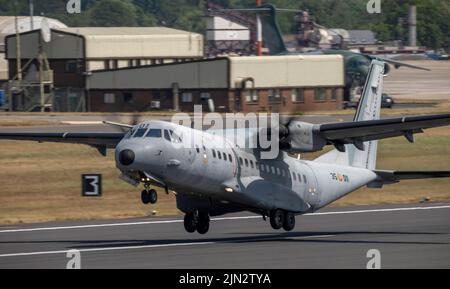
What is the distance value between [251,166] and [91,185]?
36.9 feet

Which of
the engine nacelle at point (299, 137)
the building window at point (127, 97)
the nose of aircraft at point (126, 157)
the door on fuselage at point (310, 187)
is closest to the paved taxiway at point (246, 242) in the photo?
the door on fuselage at point (310, 187)

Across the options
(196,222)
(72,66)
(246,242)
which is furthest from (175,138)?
(72,66)

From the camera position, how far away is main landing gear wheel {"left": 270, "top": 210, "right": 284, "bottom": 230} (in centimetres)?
3089

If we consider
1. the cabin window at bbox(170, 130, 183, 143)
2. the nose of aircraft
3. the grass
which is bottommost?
the grass

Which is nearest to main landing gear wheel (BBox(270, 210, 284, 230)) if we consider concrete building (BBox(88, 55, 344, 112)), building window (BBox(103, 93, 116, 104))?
concrete building (BBox(88, 55, 344, 112))

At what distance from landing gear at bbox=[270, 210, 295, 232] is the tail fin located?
174 inches

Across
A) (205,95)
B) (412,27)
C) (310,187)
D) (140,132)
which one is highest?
(412,27)

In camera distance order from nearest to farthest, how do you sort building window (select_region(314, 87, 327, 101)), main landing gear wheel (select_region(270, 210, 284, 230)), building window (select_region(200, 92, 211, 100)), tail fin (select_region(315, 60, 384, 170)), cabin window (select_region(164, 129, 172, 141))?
cabin window (select_region(164, 129, 172, 141)) → main landing gear wheel (select_region(270, 210, 284, 230)) → tail fin (select_region(315, 60, 384, 170)) → building window (select_region(200, 92, 211, 100)) → building window (select_region(314, 87, 327, 101))

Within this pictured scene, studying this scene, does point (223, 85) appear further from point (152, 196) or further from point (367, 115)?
point (152, 196)

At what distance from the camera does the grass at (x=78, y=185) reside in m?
40.8

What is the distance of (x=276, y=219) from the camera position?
30.9 metres

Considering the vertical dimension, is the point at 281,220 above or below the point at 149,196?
below

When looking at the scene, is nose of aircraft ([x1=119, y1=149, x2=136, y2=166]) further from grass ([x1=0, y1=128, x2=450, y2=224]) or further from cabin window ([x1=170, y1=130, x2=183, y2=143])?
grass ([x1=0, y1=128, x2=450, y2=224])

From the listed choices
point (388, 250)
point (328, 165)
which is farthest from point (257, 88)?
point (388, 250)
